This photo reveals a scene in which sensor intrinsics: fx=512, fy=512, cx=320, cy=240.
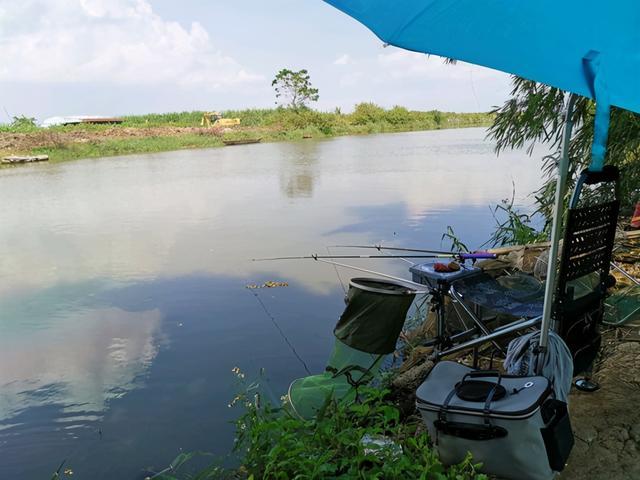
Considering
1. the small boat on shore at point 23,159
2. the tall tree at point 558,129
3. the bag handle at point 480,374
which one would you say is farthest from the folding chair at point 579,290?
the small boat on shore at point 23,159

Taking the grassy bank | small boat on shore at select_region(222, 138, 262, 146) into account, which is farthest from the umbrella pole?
small boat on shore at select_region(222, 138, 262, 146)

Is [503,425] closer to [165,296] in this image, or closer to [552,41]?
[552,41]

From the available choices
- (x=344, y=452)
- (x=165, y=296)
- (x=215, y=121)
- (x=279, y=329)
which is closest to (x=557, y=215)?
(x=344, y=452)

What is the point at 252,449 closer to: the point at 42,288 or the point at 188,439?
the point at 188,439

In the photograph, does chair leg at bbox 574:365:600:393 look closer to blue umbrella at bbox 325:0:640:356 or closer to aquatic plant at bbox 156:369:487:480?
aquatic plant at bbox 156:369:487:480

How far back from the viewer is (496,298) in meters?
2.43

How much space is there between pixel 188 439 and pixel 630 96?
2.62 meters

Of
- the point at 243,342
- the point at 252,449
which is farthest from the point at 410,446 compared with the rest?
the point at 243,342

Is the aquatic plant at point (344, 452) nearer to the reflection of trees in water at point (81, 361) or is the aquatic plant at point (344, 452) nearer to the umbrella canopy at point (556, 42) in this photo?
the umbrella canopy at point (556, 42)

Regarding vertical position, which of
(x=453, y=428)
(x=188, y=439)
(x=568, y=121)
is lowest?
(x=188, y=439)

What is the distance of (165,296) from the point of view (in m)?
4.96

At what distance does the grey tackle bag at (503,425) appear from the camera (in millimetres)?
1493

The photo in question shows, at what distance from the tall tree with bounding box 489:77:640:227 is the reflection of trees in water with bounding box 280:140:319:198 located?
531 cm

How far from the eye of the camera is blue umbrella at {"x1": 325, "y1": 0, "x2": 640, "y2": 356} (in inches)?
43.6
